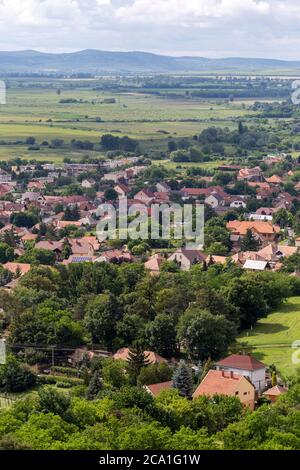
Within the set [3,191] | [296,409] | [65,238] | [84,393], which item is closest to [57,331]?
[84,393]

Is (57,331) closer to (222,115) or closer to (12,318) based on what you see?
(12,318)

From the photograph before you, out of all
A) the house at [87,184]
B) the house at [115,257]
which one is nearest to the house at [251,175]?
the house at [87,184]

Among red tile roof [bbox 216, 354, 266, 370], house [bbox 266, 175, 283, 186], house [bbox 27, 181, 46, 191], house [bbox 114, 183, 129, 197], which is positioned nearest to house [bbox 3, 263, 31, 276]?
red tile roof [bbox 216, 354, 266, 370]

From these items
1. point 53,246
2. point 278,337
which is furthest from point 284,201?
point 278,337

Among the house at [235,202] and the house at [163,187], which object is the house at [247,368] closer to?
the house at [235,202]

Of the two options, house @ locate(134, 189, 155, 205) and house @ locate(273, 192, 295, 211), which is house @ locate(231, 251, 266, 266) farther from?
house @ locate(134, 189, 155, 205)

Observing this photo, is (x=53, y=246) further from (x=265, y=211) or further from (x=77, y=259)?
(x=265, y=211)
